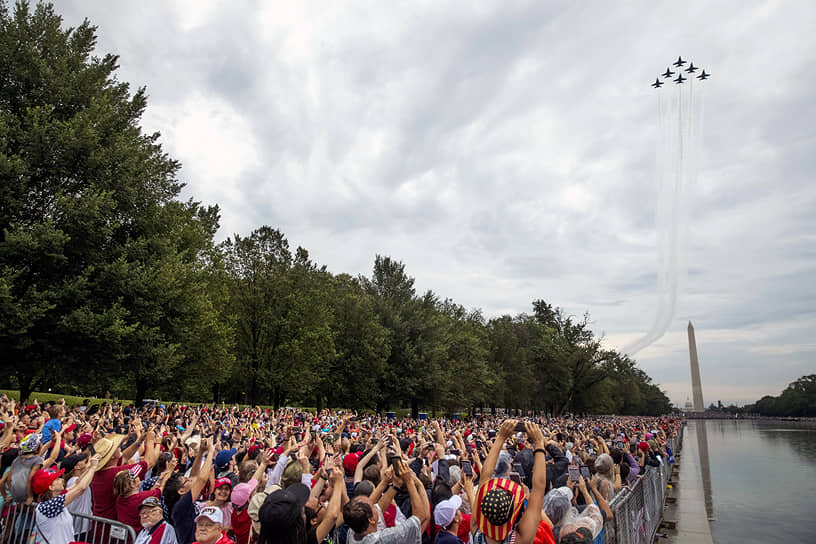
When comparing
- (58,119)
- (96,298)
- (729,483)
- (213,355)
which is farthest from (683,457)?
(58,119)

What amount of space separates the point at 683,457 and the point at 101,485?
3638 centimetres

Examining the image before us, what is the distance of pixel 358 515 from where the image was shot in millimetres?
3713

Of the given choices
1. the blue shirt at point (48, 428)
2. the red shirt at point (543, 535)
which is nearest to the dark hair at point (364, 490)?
the red shirt at point (543, 535)

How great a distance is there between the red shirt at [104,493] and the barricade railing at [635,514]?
5.80m

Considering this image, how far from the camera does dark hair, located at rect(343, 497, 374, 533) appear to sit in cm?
371

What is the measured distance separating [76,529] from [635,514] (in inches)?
318

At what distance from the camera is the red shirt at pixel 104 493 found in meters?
5.77

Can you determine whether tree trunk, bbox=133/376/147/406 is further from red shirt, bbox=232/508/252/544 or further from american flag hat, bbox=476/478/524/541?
american flag hat, bbox=476/478/524/541

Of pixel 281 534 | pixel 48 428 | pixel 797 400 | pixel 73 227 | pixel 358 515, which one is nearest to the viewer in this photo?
pixel 281 534

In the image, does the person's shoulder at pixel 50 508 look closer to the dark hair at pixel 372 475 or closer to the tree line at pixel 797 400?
the dark hair at pixel 372 475

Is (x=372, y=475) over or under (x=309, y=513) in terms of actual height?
A: over

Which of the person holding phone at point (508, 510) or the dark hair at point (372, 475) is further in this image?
the dark hair at point (372, 475)

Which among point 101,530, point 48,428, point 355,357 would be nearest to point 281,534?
point 101,530

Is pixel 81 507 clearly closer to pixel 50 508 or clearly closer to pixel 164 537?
pixel 50 508
